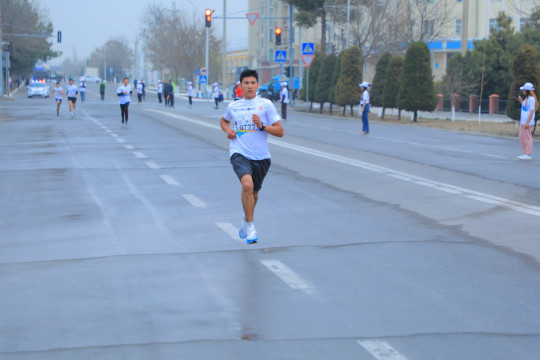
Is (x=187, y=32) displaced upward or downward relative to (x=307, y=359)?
upward

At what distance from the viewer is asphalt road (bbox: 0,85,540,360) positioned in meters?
5.55

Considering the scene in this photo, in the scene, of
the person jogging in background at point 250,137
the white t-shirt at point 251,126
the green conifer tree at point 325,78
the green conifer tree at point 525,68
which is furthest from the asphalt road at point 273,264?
the green conifer tree at point 325,78

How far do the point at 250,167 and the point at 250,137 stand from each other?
31 centimetres

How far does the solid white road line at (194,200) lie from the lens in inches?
471

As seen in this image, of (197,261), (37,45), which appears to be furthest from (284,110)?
(37,45)

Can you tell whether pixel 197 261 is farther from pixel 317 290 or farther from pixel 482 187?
pixel 482 187

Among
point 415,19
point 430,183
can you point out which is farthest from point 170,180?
point 415,19

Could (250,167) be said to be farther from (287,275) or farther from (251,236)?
(287,275)

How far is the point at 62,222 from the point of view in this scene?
1053 centimetres

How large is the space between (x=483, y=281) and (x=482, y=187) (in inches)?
283

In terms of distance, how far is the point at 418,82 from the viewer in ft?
133

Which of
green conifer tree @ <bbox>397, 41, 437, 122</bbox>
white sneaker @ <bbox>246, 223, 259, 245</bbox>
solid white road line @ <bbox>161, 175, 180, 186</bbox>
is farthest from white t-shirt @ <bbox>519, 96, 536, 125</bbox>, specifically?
green conifer tree @ <bbox>397, 41, 437, 122</bbox>

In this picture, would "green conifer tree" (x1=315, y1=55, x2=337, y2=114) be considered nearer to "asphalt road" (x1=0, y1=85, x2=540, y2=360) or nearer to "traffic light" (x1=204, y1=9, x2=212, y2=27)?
"traffic light" (x1=204, y1=9, x2=212, y2=27)

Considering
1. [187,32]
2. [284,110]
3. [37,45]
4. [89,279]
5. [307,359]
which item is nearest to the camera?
[307,359]
